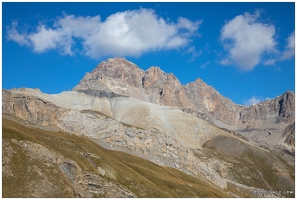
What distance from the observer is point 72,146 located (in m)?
115

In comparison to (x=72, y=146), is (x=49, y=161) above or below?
below

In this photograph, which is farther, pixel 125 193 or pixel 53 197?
pixel 125 193

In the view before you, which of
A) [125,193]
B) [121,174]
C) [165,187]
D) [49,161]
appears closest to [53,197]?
[49,161]

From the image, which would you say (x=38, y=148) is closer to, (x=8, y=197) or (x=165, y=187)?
(x=8, y=197)

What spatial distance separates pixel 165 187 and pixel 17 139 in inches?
1957

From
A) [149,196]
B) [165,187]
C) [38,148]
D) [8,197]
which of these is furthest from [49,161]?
[165,187]

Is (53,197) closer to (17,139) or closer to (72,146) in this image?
(17,139)

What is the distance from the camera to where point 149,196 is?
103562mm

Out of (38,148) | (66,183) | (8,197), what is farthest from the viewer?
(38,148)

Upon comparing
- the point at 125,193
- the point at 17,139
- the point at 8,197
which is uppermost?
the point at 17,139

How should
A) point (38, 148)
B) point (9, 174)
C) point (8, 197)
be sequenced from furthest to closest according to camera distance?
point (38, 148) → point (9, 174) → point (8, 197)

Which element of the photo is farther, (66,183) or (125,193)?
(125,193)

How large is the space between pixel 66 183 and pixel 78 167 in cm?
924

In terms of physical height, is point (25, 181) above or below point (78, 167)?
below
